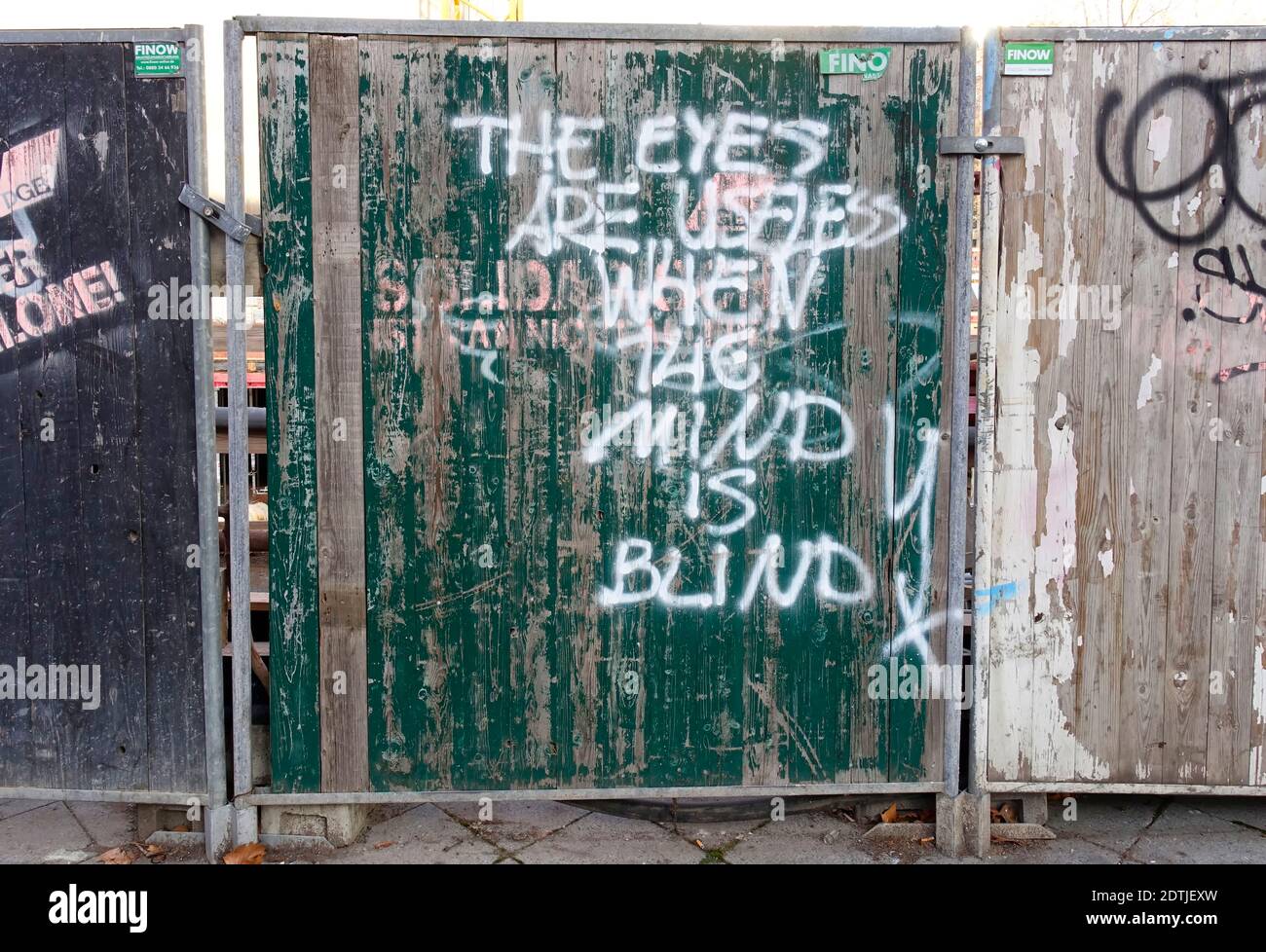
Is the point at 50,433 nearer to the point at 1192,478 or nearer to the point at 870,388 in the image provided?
the point at 870,388

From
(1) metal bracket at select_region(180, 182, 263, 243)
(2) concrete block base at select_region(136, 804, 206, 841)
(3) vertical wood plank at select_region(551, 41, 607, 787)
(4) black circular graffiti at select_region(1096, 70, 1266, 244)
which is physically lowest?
(2) concrete block base at select_region(136, 804, 206, 841)

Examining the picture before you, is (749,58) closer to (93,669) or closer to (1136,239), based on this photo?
(1136,239)

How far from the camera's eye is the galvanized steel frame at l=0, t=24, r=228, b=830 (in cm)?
311

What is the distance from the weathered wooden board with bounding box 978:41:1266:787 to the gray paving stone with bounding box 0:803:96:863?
342 centimetres

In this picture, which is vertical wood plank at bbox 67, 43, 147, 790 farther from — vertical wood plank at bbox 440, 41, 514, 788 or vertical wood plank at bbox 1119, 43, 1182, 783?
vertical wood plank at bbox 1119, 43, 1182, 783

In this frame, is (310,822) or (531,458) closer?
(531,458)

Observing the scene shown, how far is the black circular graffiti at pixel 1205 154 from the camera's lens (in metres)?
3.20

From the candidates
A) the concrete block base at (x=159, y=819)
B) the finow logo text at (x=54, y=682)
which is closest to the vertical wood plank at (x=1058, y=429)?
the concrete block base at (x=159, y=819)

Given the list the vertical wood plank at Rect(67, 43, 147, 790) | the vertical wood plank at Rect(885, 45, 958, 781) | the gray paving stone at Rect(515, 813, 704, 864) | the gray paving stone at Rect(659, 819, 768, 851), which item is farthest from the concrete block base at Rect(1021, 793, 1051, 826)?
the vertical wood plank at Rect(67, 43, 147, 790)

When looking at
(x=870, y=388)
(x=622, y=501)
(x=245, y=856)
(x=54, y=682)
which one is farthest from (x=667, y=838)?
(x=54, y=682)

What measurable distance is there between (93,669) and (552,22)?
2770 millimetres

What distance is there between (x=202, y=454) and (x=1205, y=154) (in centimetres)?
361

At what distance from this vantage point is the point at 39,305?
127 inches

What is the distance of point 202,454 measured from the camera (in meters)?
3.20
